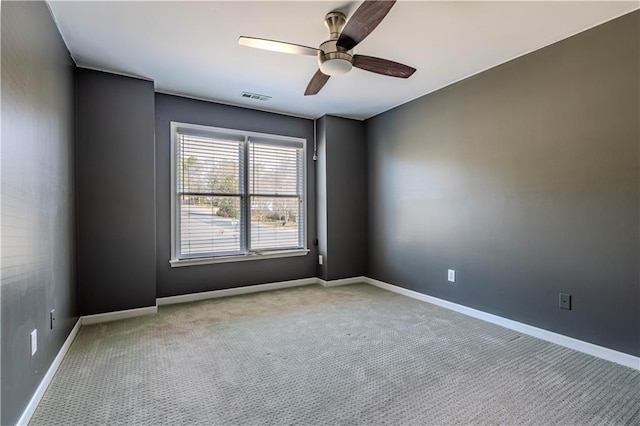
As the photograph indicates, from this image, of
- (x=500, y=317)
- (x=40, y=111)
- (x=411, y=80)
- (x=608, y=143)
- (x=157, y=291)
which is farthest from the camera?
(x=157, y=291)

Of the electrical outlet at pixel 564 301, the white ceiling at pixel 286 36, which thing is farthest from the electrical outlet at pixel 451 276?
the white ceiling at pixel 286 36

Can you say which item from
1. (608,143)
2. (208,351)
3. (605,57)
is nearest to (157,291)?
(208,351)

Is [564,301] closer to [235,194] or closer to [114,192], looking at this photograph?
[235,194]

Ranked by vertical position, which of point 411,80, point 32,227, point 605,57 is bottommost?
point 32,227

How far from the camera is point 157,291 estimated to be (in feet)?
12.0

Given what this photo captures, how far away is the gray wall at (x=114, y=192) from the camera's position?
3.05 metres

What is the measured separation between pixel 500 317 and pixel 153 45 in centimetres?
392

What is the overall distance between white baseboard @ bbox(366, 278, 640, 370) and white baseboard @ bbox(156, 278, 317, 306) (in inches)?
63.0

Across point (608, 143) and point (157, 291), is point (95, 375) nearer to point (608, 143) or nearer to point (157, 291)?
point (157, 291)

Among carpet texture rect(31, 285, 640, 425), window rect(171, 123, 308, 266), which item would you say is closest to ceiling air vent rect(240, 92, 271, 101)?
window rect(171, 123, 308, 266)

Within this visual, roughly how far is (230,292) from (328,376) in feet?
7.60

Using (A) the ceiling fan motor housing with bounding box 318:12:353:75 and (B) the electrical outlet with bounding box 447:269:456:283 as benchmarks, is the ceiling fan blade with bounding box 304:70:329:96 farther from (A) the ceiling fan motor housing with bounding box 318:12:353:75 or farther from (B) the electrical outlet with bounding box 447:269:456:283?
(B) the electrical outlet with bounding box 447:269:456:283

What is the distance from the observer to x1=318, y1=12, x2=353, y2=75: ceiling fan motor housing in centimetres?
222

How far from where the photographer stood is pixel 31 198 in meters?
1.80
